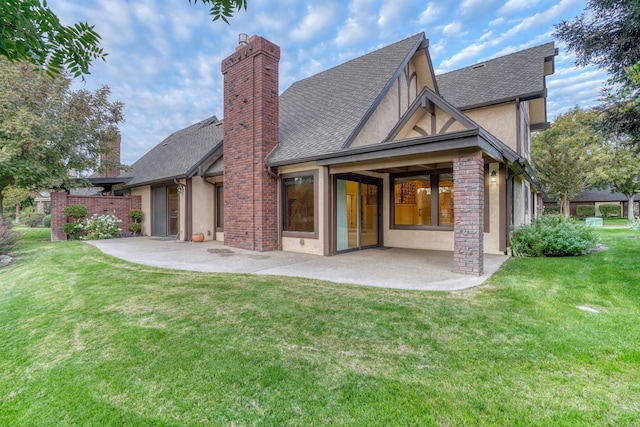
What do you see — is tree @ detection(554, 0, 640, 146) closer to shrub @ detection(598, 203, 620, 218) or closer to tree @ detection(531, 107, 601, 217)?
tree @ detection(531, 107, 601, 217)

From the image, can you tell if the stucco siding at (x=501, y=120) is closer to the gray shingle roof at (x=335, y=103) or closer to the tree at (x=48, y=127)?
the gray shingle roof at (x=335, y=103)

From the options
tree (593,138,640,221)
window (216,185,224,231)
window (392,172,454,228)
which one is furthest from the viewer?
tree (593,138,640,221)

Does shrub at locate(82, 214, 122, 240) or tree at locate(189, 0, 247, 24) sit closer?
tree at locate(189, 0, 247, 24)

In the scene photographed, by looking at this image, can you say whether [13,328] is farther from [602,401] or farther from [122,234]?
[122,234]

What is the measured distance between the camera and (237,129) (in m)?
10.3

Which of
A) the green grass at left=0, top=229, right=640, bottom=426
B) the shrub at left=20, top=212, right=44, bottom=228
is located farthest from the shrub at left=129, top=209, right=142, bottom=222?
the shrub at left=20, top=212, right=44, bottom=228

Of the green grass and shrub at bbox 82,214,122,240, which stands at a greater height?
shrub at bbox 82,214,122,240

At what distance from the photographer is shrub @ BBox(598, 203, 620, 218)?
33.2m

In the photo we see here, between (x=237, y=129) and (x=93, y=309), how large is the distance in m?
7.44

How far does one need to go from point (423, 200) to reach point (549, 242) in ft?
11.3

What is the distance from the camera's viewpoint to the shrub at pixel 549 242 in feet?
26.1

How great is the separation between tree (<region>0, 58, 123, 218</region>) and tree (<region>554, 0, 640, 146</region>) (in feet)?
47.4

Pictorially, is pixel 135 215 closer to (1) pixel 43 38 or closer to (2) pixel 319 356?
(1) pixel 43 38

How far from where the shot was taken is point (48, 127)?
37.2 ft
